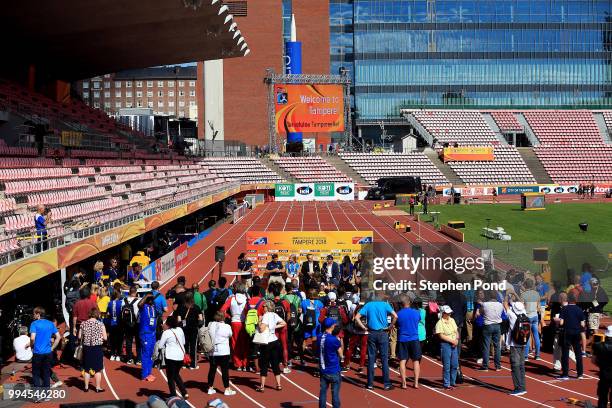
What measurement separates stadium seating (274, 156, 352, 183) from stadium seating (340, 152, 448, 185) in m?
2.50

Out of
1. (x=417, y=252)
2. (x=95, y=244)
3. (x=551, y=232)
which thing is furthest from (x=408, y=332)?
(x=551, y=232)

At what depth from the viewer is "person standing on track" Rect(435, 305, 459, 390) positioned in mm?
10789

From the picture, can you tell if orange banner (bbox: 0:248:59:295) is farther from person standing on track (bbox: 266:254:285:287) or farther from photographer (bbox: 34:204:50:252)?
→ person standing on track (bbox: 266:254:285:287)

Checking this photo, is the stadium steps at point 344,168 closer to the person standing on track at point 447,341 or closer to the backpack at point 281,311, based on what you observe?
the backpack at point 281,311

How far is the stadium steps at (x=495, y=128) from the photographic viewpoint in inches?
3263

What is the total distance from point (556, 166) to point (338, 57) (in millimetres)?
32659

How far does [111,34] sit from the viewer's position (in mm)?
36875

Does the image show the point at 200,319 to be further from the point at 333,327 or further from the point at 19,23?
the point at 19,23

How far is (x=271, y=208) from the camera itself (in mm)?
53719

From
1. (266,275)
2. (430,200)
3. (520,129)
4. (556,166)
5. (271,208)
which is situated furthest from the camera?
(520,129)

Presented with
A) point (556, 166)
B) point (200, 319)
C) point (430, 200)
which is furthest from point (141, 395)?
point (556, 166)

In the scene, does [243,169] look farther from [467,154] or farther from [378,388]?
[378,388]

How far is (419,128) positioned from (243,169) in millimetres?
27962

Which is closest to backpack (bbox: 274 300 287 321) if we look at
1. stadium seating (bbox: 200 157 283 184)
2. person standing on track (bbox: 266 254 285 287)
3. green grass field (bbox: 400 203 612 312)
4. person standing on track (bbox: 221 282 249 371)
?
person standing on track (bbox: 221 282 249 371)
